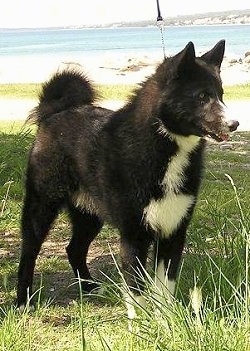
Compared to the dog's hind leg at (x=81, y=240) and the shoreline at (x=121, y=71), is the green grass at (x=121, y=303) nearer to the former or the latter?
the dog's hind leg at (x=81, y=240)

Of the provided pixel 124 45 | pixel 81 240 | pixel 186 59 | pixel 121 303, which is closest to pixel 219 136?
pixel 186 59

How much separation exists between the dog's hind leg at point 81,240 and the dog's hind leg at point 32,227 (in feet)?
0.84

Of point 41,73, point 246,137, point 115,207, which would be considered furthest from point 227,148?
point 41,73

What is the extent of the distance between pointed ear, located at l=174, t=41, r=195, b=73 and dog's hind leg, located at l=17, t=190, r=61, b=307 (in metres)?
1.42

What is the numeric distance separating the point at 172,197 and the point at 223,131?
1.77ft

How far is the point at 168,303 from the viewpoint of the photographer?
3.34 m

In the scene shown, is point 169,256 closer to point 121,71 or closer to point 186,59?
point 186,59

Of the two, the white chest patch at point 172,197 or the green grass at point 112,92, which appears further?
the green grass at point 112,92

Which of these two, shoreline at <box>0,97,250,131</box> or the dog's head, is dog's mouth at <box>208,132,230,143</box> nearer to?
the dog's head

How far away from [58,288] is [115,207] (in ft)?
3.28

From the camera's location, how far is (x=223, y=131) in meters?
3.88

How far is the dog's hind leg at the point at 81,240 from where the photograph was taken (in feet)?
16.8

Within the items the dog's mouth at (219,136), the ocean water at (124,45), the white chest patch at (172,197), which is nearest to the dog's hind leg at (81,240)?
the white chest patch at (172,197)

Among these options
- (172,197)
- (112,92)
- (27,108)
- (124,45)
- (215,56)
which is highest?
(215,56)
